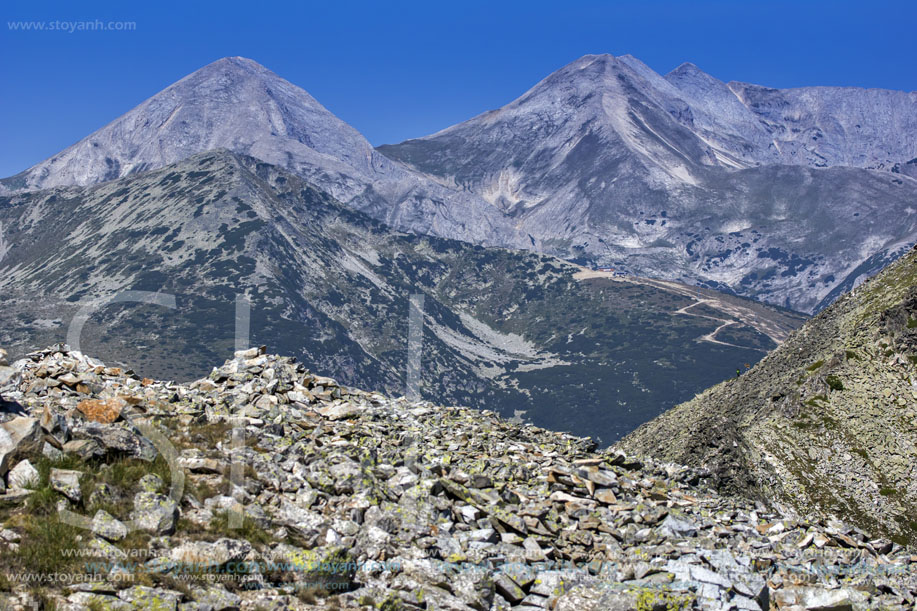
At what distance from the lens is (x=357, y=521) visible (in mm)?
23953

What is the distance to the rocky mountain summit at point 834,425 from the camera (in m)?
47.2

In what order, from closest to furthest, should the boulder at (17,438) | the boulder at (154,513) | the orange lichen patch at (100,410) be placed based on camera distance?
1. the boulder at (154,513)
2. the boulder at (17,438)
3. the orange lichen patch at (100,410)

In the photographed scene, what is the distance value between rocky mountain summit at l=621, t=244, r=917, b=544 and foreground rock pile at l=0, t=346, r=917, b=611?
1623 cm

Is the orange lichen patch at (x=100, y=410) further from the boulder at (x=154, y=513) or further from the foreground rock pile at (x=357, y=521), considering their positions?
the boulder at (x=154, y=513)

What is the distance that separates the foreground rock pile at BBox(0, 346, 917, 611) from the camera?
20125mm

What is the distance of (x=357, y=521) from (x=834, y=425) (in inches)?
1653

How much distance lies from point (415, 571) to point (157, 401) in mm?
15182

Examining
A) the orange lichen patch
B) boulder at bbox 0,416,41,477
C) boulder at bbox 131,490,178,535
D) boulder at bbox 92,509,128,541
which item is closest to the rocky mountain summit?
boulder at bbox 131,490,178,535

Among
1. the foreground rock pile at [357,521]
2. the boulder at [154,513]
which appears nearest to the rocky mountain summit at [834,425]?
the foreground rock pile at [357,521]

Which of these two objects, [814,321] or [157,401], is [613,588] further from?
[814,321]

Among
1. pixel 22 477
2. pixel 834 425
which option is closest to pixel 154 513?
pixel 22 477

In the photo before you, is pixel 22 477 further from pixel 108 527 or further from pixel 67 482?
pixel 108 527

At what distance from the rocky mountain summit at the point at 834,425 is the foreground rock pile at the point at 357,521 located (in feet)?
53.2

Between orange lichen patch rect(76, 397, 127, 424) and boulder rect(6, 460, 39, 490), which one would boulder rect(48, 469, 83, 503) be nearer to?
boulder rect(6, 460, 39, 490)
